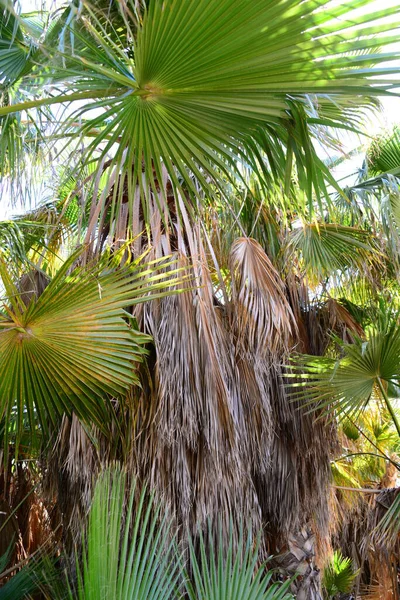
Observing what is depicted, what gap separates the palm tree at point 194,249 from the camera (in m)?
1.78

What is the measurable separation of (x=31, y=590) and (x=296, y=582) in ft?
6.36

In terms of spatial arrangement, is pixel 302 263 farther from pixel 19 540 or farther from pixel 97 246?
pixel 19 540

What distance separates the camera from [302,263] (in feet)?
14.6

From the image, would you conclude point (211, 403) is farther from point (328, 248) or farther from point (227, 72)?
point (227, 72)

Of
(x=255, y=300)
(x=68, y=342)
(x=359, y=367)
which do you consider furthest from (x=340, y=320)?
(x=68, y=342)

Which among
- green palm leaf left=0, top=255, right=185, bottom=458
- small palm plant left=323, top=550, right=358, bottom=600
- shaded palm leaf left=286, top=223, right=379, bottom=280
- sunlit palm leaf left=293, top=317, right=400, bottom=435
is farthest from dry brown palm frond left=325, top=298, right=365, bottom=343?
small palm plant left=323, top=550, right=358, bottom=600

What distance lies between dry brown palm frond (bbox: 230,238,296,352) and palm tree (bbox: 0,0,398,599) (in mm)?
13

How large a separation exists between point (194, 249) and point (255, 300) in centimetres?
45

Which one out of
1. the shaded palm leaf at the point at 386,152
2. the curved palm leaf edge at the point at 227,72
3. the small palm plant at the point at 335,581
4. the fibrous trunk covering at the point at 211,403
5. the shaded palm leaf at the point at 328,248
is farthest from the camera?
the small palm plant at the point at 335,581

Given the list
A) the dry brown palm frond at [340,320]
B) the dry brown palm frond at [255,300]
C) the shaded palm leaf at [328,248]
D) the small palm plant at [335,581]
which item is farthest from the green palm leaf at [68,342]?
the small palm plant at [335,581]

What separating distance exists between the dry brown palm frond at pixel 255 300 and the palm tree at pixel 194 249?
0.01m

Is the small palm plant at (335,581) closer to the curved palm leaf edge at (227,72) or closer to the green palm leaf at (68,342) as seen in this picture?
the green palm leaf at (68,342)

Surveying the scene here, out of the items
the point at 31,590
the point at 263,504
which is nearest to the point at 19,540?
the point at 31,590

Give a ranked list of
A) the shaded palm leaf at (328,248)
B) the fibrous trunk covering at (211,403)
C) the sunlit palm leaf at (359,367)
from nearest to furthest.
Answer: the fibrous trunk covering at (211,403) < the sunlit palm leaf at (359,367) < the shaded palm leaf at (328,248)
